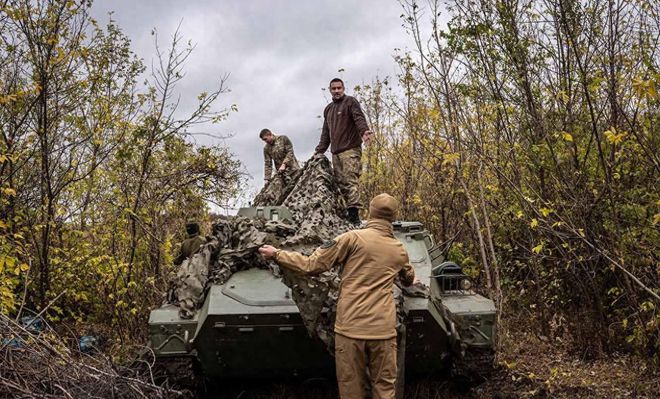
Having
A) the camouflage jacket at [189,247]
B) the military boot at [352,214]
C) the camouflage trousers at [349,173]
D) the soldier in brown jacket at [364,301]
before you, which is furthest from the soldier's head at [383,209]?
the camouflage jacket at [189,247]

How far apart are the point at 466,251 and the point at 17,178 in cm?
771

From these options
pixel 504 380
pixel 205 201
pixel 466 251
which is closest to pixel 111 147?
pixel 205 201

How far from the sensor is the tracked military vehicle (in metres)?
5.39

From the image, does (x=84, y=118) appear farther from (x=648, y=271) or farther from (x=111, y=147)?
(x=648, y=271)

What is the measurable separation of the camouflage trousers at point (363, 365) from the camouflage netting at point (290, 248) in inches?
16.4

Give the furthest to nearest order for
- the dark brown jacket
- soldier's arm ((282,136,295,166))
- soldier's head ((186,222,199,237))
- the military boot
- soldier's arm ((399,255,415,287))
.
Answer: soldier's arm ((282,136,295,166))
soldier's head ((186,222,199,237))
the dark brown jacket
the military boot
soldier's arm ((399,255,415,287))

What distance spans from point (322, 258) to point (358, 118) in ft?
11.9

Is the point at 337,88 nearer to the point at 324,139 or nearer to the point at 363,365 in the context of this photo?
the point at 324,139

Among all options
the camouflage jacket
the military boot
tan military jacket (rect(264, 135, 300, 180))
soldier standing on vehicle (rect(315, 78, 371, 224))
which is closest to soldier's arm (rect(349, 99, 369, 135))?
soldier standing on vehicle (rect(315, 78, 371, 224))

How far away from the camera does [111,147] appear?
352 inches

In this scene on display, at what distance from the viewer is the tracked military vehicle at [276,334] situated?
5.39m

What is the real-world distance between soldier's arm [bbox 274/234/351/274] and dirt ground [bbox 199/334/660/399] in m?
2.33

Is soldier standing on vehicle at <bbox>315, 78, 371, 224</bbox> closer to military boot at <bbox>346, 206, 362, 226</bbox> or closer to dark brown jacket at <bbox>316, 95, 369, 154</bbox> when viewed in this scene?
dark brown jacket at <bbox>316, 95, 369, 154</bbox>

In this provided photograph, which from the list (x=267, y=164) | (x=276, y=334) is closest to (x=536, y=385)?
(x=276, y=334)
